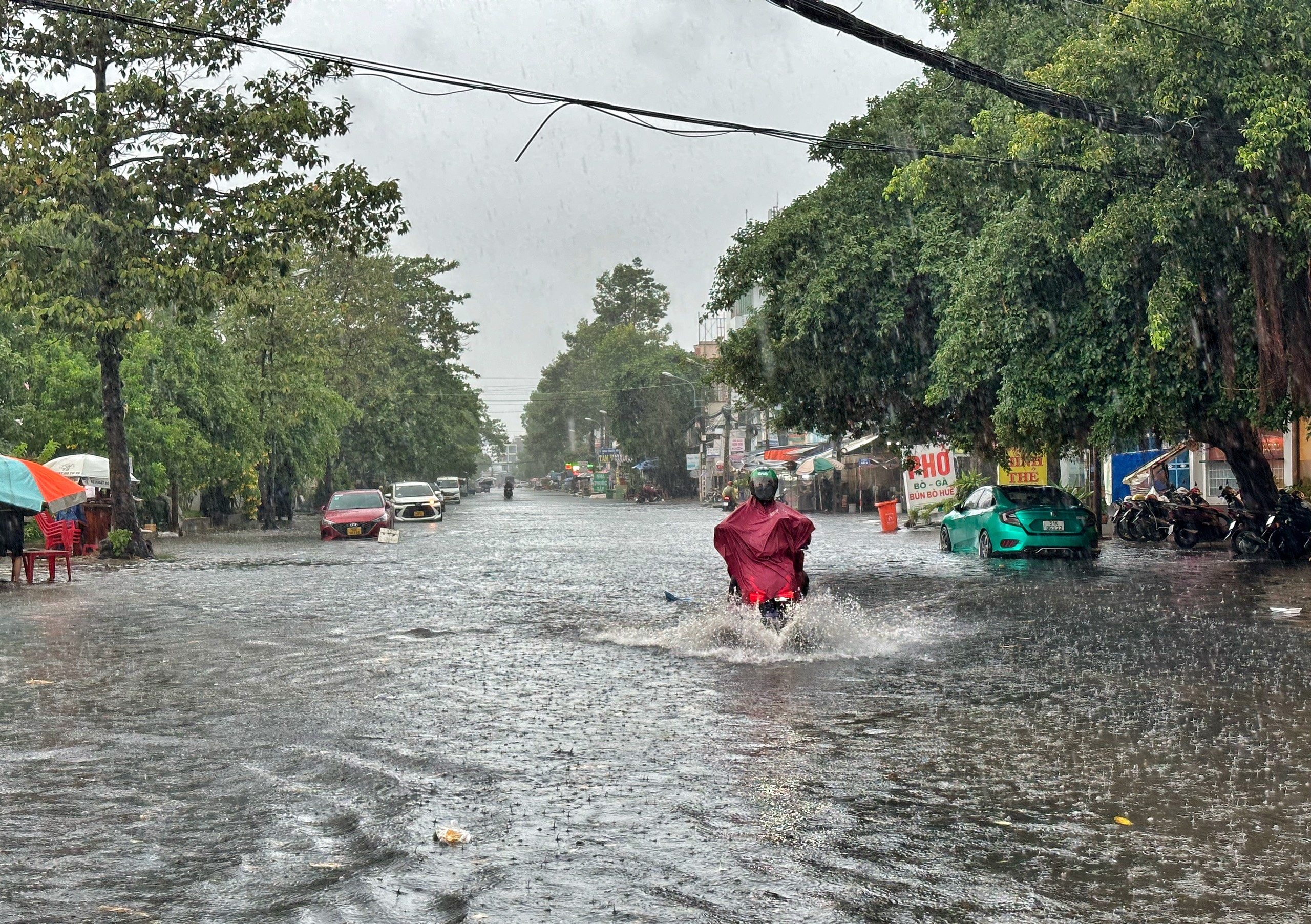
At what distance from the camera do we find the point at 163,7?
27.8 metres

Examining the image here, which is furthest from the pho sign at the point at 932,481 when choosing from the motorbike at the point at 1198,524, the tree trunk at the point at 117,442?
the tree trunk at the point at 117,442

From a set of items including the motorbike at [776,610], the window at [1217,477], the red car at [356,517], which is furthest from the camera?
the red car at [356,517]

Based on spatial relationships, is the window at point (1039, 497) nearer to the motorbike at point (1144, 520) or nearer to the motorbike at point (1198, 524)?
the motorbike at point (1198, 524)

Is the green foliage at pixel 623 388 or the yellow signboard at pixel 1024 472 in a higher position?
the green foliage at pixel 623 388

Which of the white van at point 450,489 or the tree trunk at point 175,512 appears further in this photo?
the white van at point 450,489

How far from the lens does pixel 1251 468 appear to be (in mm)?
24562

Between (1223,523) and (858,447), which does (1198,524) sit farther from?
(858,447)

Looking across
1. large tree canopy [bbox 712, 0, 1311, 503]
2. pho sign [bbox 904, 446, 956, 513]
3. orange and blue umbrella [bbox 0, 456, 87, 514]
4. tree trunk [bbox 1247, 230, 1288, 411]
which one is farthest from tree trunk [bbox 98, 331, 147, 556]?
pho sign [bbox 904, 446, 956, 513]

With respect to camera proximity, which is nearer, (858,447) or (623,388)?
(858,447)

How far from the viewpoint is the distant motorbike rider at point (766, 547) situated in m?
12.0

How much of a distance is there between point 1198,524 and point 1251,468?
11.5 ft

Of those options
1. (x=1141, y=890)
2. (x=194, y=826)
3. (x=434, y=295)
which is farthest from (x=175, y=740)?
(x=434, y=295)

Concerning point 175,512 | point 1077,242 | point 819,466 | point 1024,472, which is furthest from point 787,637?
point 819,466

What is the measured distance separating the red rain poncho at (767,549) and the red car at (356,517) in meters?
26.9
